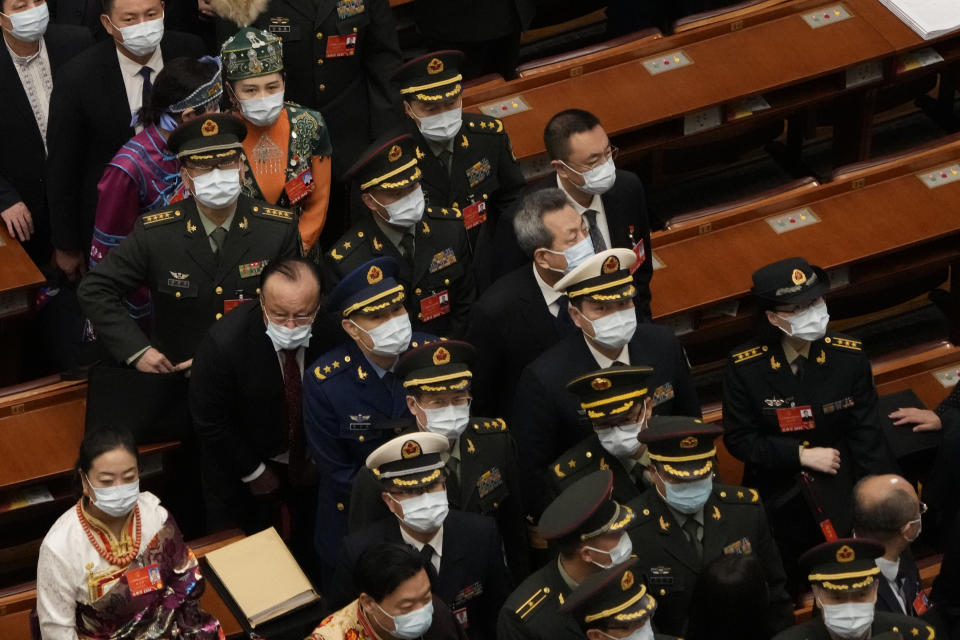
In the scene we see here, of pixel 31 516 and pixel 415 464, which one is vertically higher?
pixel 415 464

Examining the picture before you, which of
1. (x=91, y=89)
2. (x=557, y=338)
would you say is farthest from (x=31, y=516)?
(x=557, y=338)

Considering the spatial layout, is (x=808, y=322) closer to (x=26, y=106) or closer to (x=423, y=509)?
(x=423, y=509)

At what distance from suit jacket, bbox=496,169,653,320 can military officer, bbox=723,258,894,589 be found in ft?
1.70

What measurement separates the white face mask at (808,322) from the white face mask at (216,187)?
1851 millimetres

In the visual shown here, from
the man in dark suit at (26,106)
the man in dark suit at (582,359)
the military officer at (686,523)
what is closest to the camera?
the military officer at (686,523)

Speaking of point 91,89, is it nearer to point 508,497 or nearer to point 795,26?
point 508,497

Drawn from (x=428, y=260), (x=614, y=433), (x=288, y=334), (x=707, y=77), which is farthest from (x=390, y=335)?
(x=707, y=77)

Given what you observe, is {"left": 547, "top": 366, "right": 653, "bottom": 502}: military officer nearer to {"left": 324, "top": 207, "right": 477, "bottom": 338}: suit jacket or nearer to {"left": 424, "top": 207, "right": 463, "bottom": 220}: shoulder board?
{"left": 324, "top": 207, "right": 477, "bottom": 338}: suit jacket

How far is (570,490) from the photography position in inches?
218

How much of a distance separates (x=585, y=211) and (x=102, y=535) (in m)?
2.10

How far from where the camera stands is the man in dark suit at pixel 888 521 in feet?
18.9

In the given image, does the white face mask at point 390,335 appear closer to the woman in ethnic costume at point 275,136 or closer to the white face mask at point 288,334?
the white face mask at point 288,334

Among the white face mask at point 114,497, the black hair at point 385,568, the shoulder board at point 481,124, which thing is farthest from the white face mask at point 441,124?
the black hair at point 385,568

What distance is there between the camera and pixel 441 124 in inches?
269
